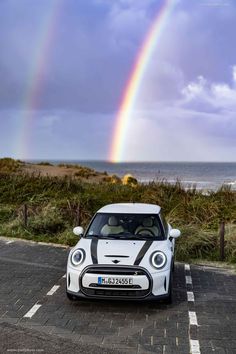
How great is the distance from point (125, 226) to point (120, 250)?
1144 millimetres

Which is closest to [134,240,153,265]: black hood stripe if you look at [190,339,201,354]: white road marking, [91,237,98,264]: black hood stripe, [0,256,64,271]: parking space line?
[91,237,98,264]: black hood stripe

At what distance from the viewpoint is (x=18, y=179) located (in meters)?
21.0

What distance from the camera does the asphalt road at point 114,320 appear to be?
5.33m

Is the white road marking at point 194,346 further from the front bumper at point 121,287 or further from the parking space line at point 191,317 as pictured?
the front bumper at point 121,287

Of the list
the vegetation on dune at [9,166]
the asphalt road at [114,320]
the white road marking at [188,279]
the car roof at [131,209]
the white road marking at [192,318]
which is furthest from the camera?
the vegetation on dune at [9,166]

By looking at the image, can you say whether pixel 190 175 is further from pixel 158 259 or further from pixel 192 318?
pixel 192 318

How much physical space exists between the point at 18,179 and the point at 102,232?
547 inches

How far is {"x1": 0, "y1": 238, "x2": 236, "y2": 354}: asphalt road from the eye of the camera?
17.5 ft

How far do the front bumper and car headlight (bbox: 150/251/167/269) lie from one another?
13 centimetres

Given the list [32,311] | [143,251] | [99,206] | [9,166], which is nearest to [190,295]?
[143,251]

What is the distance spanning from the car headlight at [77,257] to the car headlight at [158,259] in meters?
1.06

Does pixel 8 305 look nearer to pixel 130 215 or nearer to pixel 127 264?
pixel 127 264

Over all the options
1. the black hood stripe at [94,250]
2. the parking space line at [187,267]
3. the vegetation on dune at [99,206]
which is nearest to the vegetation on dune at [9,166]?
the vegetation on dune at [99,206]

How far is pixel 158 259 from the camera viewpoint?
6.85m
